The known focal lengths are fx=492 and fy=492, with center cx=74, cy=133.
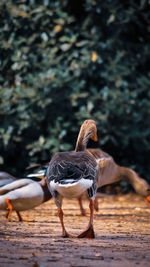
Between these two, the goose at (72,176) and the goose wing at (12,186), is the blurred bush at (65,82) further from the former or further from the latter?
the goose at (72,176)

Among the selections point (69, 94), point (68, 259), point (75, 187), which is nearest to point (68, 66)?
point (69, 94)

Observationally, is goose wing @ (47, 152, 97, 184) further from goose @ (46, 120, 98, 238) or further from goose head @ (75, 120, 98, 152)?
goose head @ (75, 120, 98, 152)

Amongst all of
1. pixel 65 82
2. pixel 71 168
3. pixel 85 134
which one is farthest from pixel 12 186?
pixel 65 82

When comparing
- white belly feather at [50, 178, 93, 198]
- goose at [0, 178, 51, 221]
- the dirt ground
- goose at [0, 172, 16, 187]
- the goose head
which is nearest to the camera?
the dirt ground

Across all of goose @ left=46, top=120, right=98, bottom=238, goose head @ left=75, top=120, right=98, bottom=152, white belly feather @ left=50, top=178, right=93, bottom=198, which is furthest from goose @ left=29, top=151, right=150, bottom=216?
white belly feather @ left=50, top=178, right=93, bottom=198

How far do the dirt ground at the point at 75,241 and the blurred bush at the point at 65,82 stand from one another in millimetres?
2595

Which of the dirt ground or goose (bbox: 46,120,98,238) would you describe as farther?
goose (bbox: 46,120,98,238)

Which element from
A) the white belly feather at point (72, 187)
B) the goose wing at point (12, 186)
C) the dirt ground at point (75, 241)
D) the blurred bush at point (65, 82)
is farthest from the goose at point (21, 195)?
the blurred bush at point (65, 82)

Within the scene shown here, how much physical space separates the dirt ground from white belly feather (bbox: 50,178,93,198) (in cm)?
49

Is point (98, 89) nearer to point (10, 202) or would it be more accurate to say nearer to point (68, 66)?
point (68, 66)

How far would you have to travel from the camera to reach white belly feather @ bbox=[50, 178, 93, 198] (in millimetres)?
4973

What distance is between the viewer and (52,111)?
1091 centimetres

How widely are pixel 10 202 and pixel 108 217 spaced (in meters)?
1.72

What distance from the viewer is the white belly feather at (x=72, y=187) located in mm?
4973
